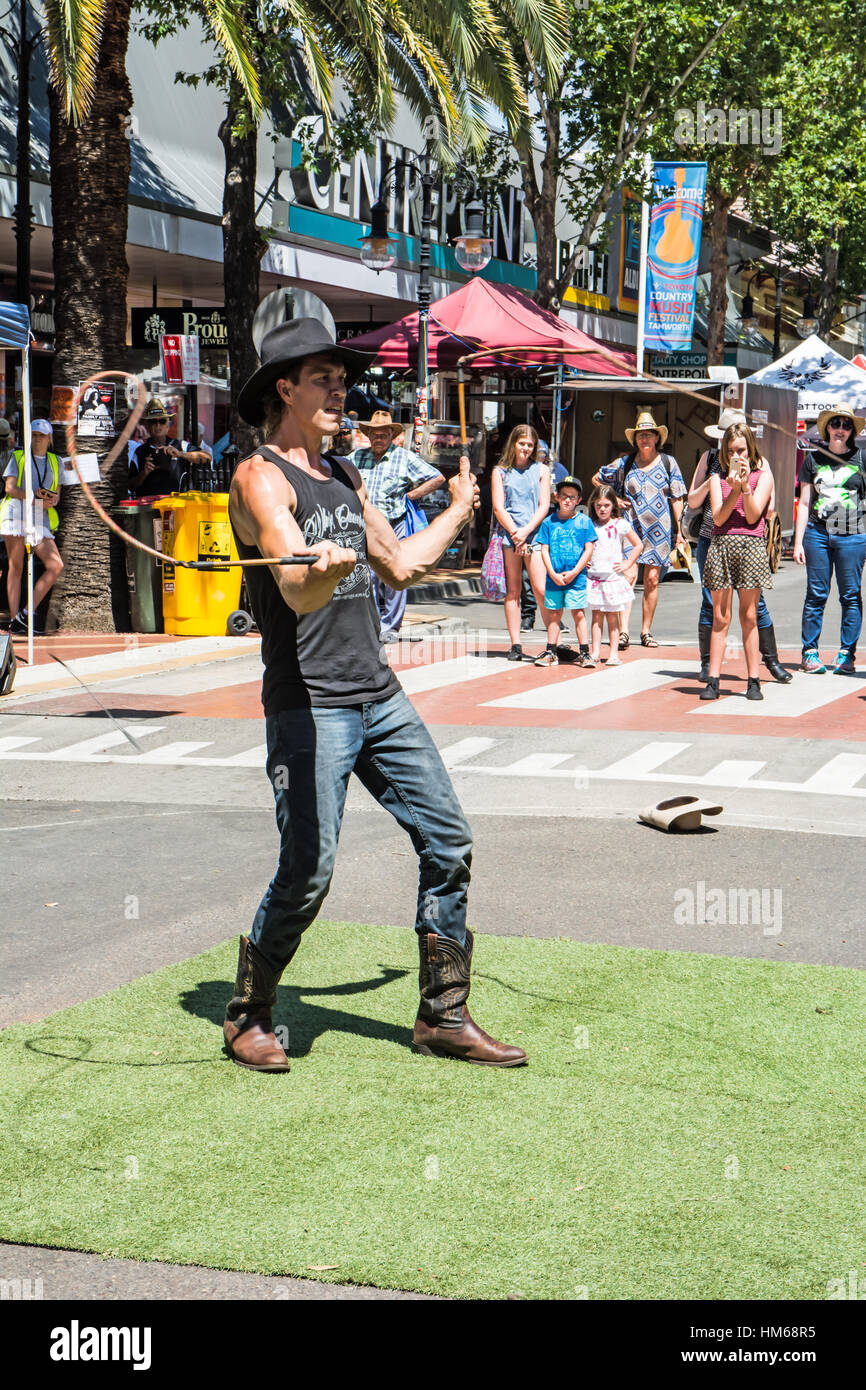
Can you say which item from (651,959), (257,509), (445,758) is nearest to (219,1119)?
(257,509)

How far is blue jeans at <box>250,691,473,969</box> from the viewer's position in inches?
182

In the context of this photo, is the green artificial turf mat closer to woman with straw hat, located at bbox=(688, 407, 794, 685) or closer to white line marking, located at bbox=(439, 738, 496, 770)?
white line marking, located at bbox=(439, 738, 496, 770)

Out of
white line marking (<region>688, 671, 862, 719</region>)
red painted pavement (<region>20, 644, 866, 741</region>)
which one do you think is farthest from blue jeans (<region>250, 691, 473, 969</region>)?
white line marking (<region>688, 671, 862, 719</region>)

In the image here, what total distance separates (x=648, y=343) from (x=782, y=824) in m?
22.5

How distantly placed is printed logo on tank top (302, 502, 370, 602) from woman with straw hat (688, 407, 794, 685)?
23.1 feet

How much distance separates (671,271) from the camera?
2945 centimetres

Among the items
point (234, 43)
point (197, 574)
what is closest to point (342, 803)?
point (234, 43)

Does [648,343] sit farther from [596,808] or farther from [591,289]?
[596,808]

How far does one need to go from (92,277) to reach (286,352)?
12.0 meters

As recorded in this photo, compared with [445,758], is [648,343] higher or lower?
higher

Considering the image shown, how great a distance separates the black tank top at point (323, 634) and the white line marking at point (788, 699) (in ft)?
22.9

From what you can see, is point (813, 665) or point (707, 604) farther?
point (813, 665)

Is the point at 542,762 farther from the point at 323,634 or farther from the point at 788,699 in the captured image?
the point at 323,634
